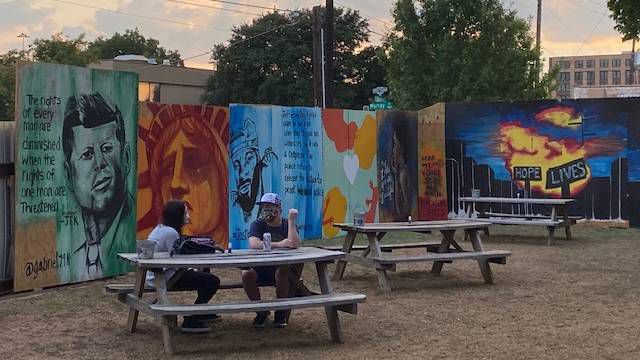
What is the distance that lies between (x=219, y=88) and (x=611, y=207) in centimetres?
3972

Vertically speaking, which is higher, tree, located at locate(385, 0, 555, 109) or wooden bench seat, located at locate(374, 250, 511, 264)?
tree, located at locate(385, 0, 555, 109)

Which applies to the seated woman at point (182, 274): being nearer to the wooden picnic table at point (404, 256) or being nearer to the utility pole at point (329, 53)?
the wooden picnic table at point (404, 256)

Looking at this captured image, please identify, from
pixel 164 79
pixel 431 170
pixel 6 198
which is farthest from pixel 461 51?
pixel 164 79

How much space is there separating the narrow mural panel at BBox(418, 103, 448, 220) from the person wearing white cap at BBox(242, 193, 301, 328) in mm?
9829

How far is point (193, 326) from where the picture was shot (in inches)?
262

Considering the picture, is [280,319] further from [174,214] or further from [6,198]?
[6,198]

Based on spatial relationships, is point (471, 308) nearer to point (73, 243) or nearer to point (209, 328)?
point (209, 328)

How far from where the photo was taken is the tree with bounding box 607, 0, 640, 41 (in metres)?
13.9

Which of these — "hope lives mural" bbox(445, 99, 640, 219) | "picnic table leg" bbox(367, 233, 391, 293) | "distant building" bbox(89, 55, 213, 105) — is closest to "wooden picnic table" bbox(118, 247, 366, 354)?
"picnic table leg" bbox(367, 233, 391, 293)

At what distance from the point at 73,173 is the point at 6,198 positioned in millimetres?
806

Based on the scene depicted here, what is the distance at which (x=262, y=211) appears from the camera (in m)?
7.10

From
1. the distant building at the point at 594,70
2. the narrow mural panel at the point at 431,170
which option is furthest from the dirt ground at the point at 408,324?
the distant building at the point at 594,70

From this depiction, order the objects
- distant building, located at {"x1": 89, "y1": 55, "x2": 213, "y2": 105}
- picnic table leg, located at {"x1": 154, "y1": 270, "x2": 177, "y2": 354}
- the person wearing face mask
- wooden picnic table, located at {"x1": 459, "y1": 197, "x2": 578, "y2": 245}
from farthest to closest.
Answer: distant building, located at {"x1": 89, "y1": 55, "x2": 213, "y2": 105} < wooden picnic table, located at {"x1": 459, "y1": 197, "x2": 578, "y2": 245} < the person wearing face mask < picnic table leg, located at {"x1": 154, "y1": 270, "x2": 177, "y2": 354}

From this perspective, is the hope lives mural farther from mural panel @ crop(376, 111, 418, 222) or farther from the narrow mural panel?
mural panel @ crop(376, 111, 418, 222)
